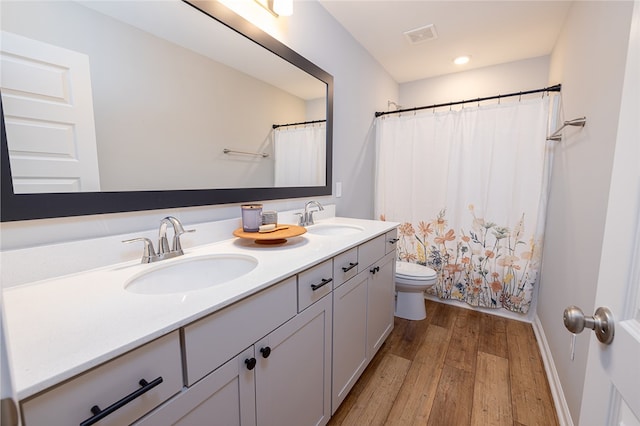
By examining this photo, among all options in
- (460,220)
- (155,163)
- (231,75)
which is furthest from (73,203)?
(460,220)

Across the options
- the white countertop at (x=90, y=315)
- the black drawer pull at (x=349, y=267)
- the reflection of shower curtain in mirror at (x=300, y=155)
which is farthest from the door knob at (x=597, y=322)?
the reflection of shower curtain in mirror at (x=300, y=155)

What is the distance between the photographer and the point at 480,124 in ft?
7.47

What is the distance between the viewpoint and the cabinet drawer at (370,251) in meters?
1.43

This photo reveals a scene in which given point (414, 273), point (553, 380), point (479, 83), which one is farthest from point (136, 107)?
point (479, 83)

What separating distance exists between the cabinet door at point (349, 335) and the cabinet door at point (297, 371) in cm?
7

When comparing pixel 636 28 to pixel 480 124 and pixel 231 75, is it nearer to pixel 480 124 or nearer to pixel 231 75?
pixel 231 75

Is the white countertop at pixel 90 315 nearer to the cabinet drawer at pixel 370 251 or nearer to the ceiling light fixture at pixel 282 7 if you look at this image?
the cabinet drawer at pixel 370 251

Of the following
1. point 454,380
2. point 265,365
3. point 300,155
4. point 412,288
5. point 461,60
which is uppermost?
point 461,60

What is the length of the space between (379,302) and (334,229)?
555mm

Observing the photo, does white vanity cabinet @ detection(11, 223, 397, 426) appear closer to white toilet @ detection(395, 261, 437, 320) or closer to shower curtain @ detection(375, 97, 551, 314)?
white toilet @ detection(395, 261, 437, 320)

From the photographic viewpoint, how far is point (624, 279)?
0.48 m

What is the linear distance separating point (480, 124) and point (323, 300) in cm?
208

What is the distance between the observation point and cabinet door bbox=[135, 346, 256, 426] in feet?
1.96

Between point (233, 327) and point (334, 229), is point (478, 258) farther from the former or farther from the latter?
point (233, 327)
